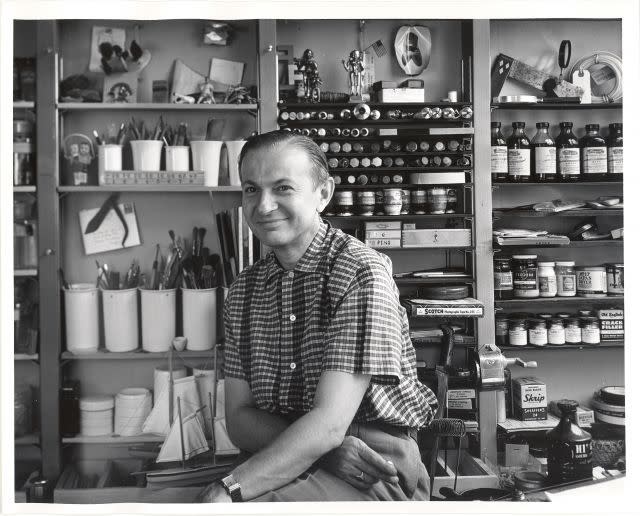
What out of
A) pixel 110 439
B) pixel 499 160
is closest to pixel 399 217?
pixel 499 160

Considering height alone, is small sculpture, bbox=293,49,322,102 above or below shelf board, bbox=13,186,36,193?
above

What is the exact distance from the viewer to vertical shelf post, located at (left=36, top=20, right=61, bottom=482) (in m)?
2.51

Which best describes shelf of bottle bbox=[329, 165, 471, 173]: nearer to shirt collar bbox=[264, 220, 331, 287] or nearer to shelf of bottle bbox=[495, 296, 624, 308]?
shelf of bottle bbox=[495, 296, 624, 308]

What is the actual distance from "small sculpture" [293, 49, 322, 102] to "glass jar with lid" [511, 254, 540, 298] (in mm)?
1123

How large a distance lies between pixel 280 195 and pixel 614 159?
1784 mm

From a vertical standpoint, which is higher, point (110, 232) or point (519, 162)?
point (519, 162)

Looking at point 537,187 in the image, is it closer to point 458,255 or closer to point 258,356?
point 458,255

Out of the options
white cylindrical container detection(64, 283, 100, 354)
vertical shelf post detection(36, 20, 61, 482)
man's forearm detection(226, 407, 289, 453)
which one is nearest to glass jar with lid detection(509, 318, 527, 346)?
man's forearm detection(226, 407, 289, 453)

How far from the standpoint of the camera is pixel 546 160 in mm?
2693

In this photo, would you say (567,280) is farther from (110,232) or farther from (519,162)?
(110,232)

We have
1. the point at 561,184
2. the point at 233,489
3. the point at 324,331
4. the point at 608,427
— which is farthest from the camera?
the point at 561,184

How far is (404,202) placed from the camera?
2787mm

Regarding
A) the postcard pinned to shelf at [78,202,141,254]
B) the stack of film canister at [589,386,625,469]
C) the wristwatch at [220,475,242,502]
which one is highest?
the postcard pinned to shelf at [78,202,141,254]

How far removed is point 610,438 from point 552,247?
3.37 ft
